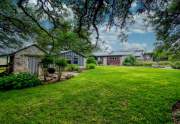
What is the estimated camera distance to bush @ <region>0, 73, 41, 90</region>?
1683cm

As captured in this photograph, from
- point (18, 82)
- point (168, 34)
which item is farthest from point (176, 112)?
point (18, 82)

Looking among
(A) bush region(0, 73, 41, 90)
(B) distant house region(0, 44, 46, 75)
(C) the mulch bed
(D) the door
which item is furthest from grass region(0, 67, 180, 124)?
(D) the door

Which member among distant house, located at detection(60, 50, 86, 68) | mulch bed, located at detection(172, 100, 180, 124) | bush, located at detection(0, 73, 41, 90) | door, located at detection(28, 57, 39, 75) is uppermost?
distant house, located at detection(60, 50, 86, 68)

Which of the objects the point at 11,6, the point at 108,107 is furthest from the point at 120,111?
the point at 11,6

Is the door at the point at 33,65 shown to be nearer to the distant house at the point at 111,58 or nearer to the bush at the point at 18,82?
the bush at the point at 18,82

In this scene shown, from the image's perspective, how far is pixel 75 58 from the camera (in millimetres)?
37625

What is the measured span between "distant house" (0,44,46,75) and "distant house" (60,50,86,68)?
477 inches

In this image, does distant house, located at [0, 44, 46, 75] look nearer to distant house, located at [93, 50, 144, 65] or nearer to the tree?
the tree

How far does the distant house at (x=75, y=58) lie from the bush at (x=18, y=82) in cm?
1838

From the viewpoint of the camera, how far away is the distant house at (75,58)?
37.0m

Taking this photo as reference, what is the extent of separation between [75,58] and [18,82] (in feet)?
67.9

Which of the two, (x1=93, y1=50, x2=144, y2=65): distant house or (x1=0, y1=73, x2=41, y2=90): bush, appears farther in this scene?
(x1=93, y1=50, x2=144, y2=65): distant house

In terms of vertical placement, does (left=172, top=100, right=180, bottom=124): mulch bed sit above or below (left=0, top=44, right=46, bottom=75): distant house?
below

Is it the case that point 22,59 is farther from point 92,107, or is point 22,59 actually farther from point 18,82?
point 92,107
